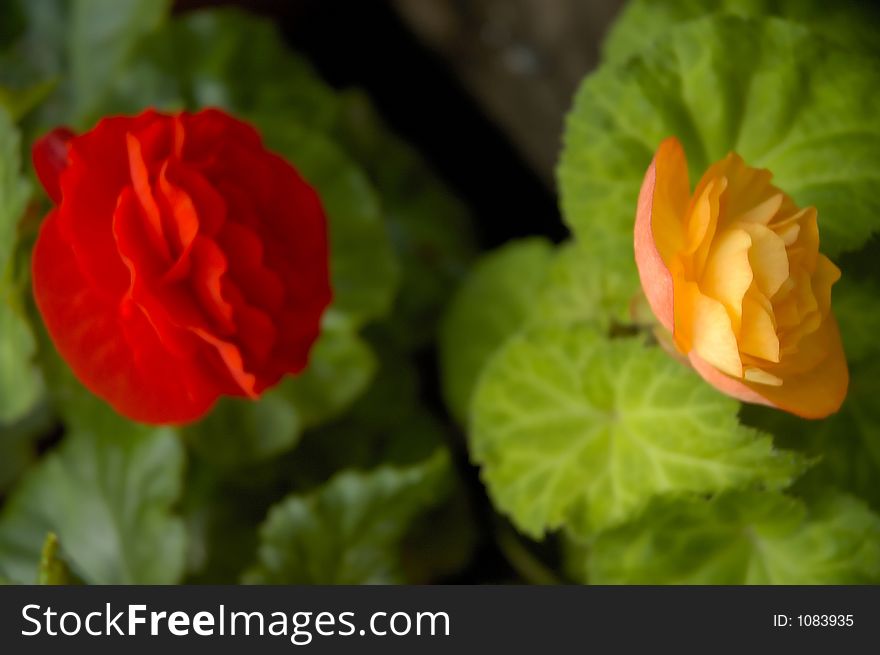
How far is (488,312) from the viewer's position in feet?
3.22

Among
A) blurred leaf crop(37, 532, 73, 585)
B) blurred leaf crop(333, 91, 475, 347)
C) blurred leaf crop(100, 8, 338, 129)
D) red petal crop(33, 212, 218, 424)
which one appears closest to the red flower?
red petal crop(33, 212, 218, 424)

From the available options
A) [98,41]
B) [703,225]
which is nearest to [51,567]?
[703,225]

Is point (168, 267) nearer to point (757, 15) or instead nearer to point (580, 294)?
point (580, 294)

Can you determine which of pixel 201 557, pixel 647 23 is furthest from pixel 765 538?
pixel 201 557

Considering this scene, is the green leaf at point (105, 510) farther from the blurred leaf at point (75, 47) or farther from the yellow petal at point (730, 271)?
the yellow petal at point (730, 271)

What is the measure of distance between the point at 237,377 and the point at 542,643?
0.99ft

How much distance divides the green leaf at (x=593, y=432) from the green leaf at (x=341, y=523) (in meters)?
0.06

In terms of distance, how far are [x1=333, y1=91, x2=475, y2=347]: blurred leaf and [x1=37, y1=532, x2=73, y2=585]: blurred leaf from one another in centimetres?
48

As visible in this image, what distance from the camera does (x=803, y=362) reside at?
0.52 m

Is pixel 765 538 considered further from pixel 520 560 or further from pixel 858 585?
pixel 520 560

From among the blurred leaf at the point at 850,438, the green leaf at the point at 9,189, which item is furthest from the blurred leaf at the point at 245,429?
the blurred leaf at the point at 850,438

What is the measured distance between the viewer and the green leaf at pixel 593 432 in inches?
24.6

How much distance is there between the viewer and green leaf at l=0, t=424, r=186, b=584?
0.78 metres

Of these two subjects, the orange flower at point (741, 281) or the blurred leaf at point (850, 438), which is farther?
the blurred leaf at point (850, 438)
